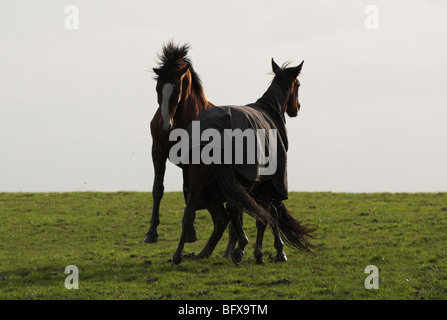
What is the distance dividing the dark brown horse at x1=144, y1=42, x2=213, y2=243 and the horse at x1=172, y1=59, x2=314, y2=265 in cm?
82

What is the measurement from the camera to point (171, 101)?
39.3 ft

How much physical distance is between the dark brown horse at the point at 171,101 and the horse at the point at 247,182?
2.70 ft

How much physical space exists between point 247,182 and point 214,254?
326 centimetres

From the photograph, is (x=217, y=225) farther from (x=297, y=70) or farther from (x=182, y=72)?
(x=297, y=70)

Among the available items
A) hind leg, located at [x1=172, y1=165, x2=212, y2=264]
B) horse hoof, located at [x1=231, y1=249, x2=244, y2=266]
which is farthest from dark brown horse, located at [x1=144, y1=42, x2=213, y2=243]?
horse hoof, located at [x1=231, y1=249, x2=244, y2=266]

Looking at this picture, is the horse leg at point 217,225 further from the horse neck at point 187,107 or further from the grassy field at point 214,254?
the horse neck at point 187,107

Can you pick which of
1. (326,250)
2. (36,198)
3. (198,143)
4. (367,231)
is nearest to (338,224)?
(367,231)

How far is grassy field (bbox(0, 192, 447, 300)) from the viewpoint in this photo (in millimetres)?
10742

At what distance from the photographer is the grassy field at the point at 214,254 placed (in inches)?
423

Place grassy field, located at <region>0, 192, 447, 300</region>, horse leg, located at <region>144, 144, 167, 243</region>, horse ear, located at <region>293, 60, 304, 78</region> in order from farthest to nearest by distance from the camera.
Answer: horse leg, located at <region>144, 144, 167, 243</region>
horse ear, located at <region>293, 60, 304, 78</region>
grassy field, located at <region>0, 192, 447, 300</region>

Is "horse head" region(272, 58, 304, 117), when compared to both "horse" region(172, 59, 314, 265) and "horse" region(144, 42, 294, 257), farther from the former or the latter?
"horse" region(144, 42, 294, 257)

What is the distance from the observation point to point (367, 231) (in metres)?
18.1
